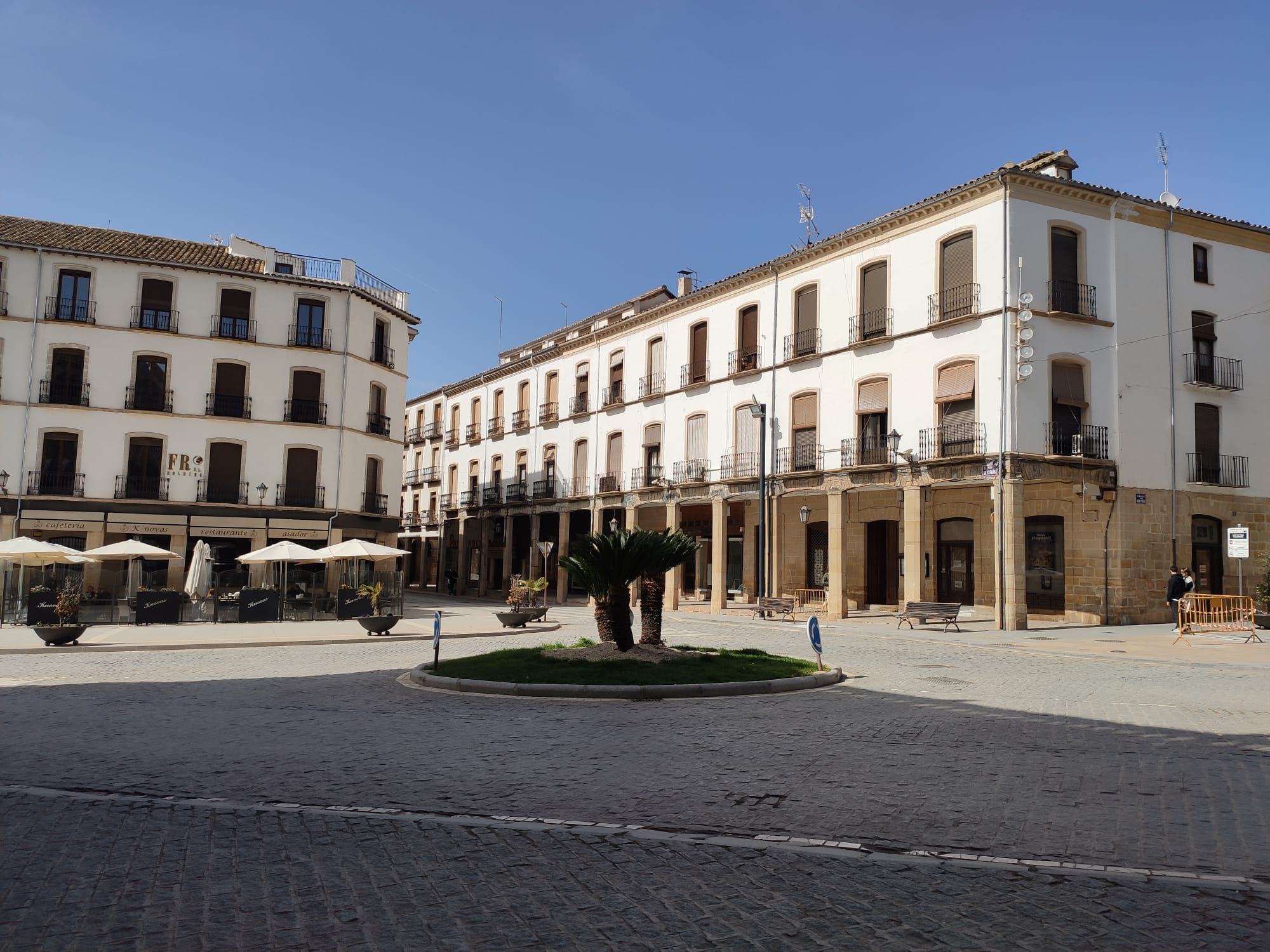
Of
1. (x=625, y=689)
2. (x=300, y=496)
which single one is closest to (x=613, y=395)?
(x=300, y=496)

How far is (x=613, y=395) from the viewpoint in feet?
138

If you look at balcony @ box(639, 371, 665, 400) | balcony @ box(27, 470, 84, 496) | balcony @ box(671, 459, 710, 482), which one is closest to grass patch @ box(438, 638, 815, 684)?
balcony @ box(671, 459, 710, 482)

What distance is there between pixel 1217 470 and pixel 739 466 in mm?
14941

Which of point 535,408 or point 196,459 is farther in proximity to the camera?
point 535,408

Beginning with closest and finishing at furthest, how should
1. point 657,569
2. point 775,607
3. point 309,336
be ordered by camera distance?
point 657,569
point 775,607
point 309,336

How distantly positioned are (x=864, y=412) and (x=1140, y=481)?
7.96 meters

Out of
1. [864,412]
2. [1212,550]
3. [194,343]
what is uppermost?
[194,343]

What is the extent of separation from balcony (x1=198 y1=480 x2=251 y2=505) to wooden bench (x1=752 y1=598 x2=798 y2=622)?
2032 centimetres

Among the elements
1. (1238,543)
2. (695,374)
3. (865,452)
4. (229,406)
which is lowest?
(1238,543)

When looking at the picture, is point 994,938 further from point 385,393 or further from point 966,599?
point 385,393

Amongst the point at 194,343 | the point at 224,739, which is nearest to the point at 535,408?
the point at 194,343

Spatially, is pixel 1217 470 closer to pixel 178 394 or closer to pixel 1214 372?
pixel 1214 372

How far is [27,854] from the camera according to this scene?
527cm

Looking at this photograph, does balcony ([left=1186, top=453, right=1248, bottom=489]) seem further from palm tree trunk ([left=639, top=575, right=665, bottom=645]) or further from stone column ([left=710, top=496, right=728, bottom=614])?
palm tree trunk ([left=639, top=575, right=665, bottom=645])
